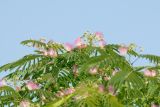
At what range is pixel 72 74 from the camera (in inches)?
243

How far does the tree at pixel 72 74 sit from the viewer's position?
5078 millimetres

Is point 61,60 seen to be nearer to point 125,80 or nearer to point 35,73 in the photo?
point 35,73

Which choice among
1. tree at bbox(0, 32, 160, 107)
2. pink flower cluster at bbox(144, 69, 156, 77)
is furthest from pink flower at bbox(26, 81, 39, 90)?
pink flower cluster at bbox(144, 69, 156, 77)

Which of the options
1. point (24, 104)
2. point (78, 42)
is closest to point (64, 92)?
point (24, 104)

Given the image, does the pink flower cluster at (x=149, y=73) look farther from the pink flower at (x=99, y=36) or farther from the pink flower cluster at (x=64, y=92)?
the pink flower at (x=99, y=36)

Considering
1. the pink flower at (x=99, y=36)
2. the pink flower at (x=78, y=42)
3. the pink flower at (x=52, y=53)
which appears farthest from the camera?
the pink flower at (x=99, y=36)

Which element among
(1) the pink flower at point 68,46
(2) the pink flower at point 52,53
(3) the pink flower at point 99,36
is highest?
(3) the pink flower at point 99,36

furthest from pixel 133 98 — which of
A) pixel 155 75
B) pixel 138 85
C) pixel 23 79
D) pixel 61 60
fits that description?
pixel 23 79

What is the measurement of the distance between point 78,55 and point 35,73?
637 millimetres

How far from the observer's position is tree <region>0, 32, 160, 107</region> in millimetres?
5078

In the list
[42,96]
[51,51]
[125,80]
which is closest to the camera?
[125,80]

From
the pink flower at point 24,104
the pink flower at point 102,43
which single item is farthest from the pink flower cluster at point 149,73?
the pink flower at point 24,104

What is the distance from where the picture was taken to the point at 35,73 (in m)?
6.33

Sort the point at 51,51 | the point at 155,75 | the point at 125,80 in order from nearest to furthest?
1. the point at 125,80
2. the point at 155,75
3. the point at 51,51
